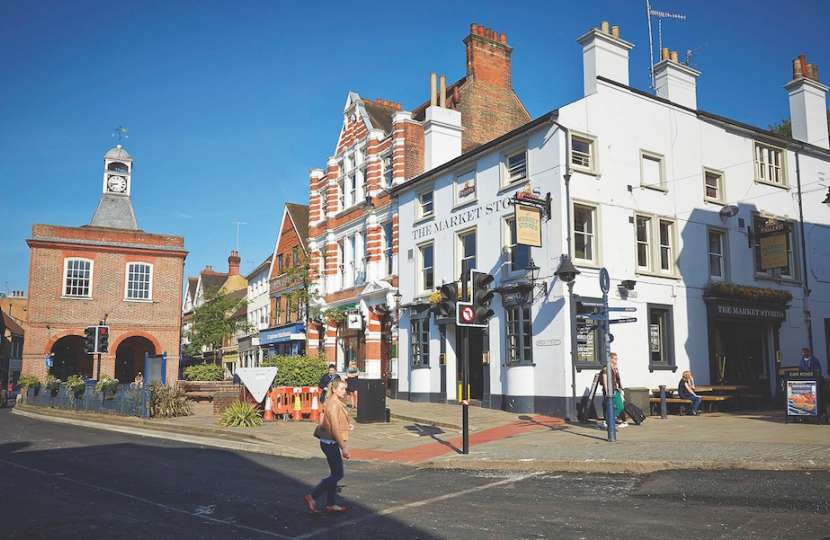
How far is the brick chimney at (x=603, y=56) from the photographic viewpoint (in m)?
21.5

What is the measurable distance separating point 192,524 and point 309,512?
1407mm

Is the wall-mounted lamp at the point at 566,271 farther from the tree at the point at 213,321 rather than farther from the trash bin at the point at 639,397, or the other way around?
the tree at the point at 213,321

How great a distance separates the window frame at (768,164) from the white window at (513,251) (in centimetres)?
973

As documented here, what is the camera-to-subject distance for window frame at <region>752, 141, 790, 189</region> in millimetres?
24750

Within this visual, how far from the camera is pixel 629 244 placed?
2084 centimetres

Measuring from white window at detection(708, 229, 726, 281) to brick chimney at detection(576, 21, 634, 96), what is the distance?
20.2ft

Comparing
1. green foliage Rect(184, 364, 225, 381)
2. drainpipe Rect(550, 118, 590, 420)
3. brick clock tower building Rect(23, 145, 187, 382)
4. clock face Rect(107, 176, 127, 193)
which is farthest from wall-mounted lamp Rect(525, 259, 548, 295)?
clock face Rect(107, 176, 127, 193)

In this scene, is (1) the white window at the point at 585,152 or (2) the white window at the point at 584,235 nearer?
(2) the white window at the point at 584,235

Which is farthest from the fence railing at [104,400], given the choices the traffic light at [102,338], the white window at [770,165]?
the white window at [770,165]

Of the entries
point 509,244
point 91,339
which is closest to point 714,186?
point 509,244

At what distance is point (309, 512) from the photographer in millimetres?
8375

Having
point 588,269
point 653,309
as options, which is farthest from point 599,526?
point 653,309

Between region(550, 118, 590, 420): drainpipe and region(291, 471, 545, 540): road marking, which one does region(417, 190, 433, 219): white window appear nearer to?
region(550, 118, 590, 420): drainpipe

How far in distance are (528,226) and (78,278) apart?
3144 centimetres
